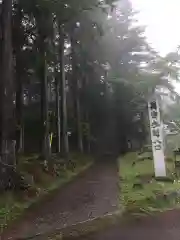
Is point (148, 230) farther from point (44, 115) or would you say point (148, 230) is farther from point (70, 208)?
point (44, 115)

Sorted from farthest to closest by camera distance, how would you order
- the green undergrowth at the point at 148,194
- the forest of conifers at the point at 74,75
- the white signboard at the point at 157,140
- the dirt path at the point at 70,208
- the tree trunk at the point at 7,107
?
the white signboard at the point at 157,140 < the forest of conifers at the point at 74,75 < the tree trunk at the point at 7,107 < the green undergrowth at the point at 148,194 < the dirt path at the point at 70,208

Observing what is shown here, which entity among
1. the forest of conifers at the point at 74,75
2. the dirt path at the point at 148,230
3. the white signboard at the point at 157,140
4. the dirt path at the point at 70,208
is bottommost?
the dirt path at the point at 148,230

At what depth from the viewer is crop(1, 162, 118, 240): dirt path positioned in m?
7.43

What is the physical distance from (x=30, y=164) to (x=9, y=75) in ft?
16.1

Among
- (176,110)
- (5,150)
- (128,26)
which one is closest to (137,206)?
(5,150)

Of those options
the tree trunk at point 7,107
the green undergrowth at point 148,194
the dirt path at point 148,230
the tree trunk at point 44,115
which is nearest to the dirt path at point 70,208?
the green undergrowth at point 148,194

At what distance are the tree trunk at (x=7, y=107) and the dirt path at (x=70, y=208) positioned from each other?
1.63 meters

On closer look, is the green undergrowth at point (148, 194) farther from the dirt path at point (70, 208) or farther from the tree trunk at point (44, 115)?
the tree trunk at point (44, 115)

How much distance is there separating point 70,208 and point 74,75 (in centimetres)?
1688

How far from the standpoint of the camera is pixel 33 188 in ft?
Answer: 37.2

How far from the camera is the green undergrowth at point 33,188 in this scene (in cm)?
888

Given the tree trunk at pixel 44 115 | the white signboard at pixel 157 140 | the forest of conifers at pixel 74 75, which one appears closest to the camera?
the forest of conifers at pixel 74 75

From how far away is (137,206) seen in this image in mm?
8625

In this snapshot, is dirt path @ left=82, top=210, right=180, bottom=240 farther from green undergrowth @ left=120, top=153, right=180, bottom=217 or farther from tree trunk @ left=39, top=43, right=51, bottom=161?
tree trunk @ left=39, top=43, right=51, bottom=161
